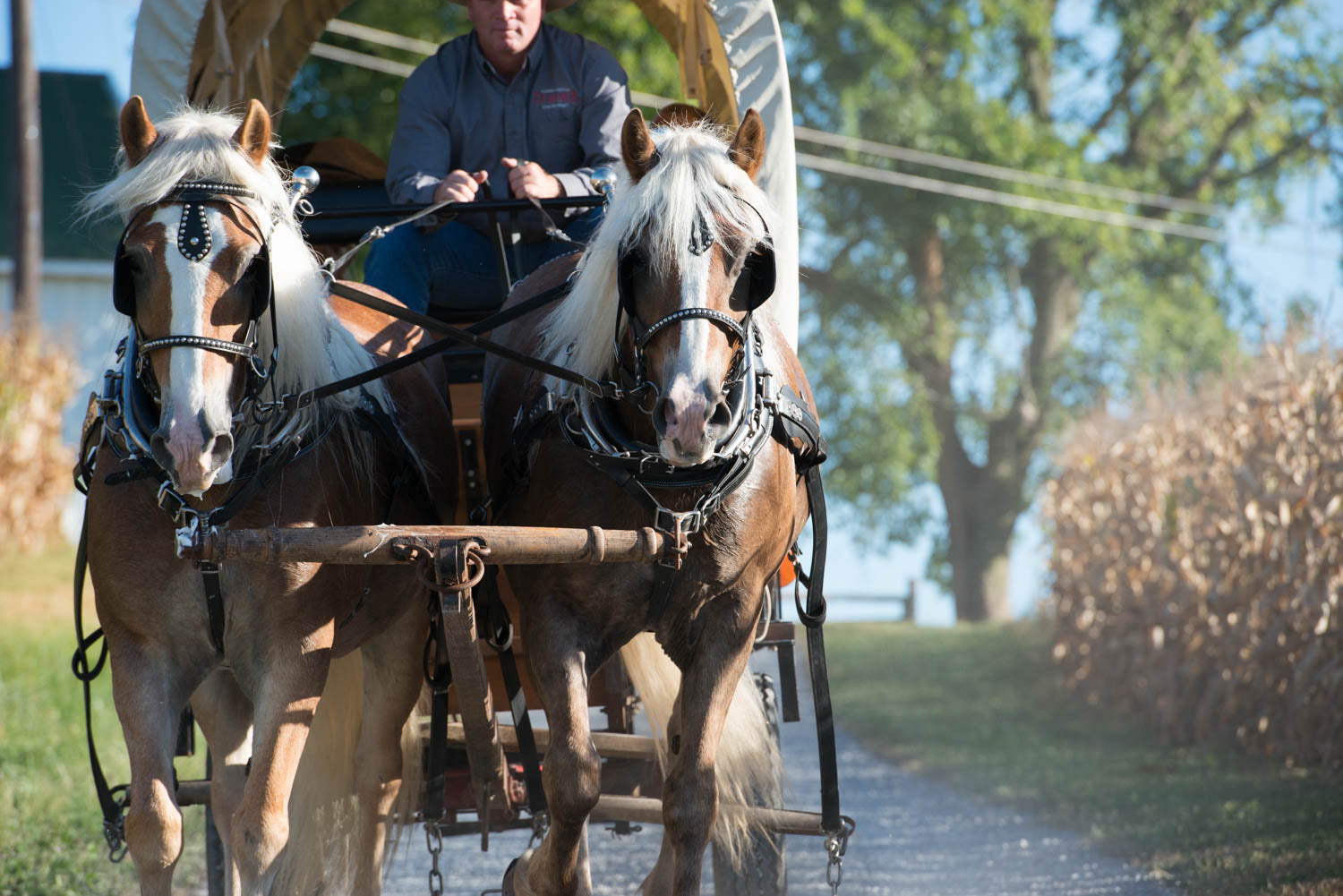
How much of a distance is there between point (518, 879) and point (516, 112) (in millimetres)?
2454

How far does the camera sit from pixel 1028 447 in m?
19.7

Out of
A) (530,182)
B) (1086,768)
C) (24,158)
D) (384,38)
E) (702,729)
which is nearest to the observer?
(702,729)

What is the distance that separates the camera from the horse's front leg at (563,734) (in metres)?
2.96

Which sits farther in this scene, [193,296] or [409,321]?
[409,321]

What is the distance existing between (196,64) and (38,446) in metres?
8.48

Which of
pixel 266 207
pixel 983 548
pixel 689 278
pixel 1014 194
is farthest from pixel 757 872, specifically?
pixel 983 548

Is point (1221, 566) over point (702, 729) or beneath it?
over

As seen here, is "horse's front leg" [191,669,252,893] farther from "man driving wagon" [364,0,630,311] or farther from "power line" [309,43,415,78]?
"power line" [309,43,415,78]

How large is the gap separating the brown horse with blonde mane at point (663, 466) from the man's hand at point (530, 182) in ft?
2.00

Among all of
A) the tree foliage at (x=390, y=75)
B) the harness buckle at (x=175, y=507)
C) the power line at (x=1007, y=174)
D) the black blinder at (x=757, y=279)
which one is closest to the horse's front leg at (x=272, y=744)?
the harness buckle at (x=175, y=507)

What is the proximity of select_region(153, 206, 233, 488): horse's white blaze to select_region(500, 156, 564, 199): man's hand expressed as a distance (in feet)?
4.19

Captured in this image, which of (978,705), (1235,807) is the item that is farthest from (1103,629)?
(1235,807)

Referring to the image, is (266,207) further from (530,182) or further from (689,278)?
(530,182)

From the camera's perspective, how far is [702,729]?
3064 millimetres
